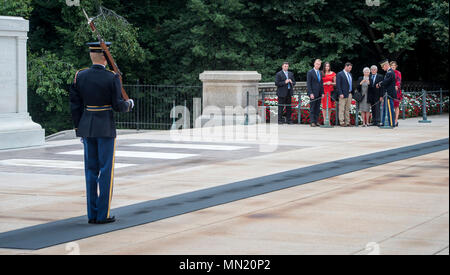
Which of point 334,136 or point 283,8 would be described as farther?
point 283,8

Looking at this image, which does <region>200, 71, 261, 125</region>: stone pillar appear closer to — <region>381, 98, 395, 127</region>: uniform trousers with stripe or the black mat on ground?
<region>381, 98, 395, 127</region>: uniform trousers with stripe

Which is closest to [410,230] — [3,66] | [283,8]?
[3,66]

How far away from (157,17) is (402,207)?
1175 inches

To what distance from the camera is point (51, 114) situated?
3581 centimetres

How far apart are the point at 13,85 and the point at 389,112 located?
10.1m

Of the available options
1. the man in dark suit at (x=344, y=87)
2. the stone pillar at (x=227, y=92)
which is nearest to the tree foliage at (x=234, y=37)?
the stone pillar at (x=227, y=92)

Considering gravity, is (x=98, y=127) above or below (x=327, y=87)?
below

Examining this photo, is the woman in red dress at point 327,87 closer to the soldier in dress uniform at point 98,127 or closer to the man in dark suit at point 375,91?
the man in dark suit at point 375,91

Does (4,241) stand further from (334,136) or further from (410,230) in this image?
(334,136)

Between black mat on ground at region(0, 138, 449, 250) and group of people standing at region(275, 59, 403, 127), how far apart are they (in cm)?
717

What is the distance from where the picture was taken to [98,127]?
8.16m

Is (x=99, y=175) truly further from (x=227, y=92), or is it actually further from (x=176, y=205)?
(x=227, y=92)

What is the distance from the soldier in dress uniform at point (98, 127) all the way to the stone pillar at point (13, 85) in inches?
304

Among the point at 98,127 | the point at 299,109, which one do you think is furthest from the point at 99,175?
the point at 299,109
